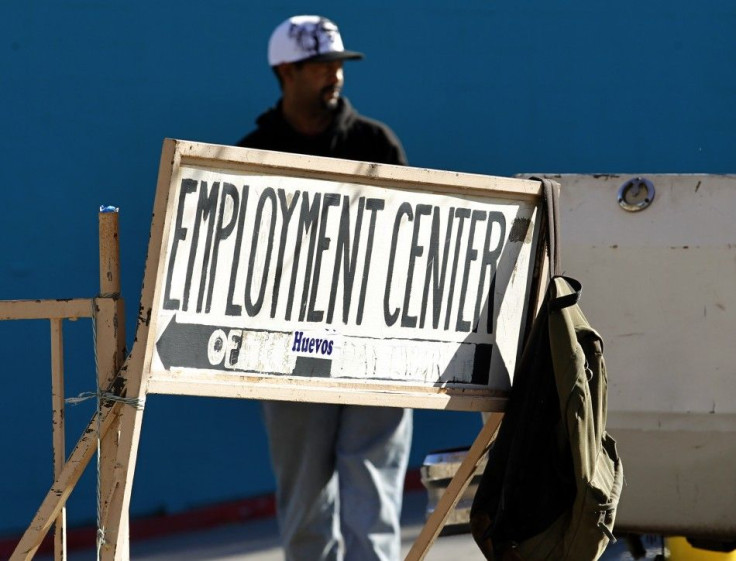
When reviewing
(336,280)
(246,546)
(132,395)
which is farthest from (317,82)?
(246,546)

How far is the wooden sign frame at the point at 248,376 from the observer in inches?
122

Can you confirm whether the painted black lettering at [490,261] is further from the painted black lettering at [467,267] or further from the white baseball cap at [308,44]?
the white baseball cap at [308,44]

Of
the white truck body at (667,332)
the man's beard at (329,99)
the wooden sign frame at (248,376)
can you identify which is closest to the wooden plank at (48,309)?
the wooden sign frame at (248,376)

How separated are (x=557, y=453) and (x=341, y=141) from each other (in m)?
1.36

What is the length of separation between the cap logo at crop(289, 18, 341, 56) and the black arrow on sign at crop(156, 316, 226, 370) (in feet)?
4.53

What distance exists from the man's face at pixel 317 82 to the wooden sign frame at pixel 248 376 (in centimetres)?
102

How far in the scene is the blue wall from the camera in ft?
19.7

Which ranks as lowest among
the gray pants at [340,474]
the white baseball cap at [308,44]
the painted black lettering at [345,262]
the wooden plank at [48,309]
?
the gray pants at [340,474]

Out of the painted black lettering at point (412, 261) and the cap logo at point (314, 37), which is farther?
the cap logo at point (314, 37)

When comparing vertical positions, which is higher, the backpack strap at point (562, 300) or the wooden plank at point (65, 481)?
the backpack strap at point (562, 300)

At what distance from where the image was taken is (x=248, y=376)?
3199 millimetres

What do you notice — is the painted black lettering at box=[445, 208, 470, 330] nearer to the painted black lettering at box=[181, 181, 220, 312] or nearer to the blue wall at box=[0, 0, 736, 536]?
the painted black lettering at box=[181, 181, 220, 312]

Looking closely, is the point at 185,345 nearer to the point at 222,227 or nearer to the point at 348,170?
the point at 222,227

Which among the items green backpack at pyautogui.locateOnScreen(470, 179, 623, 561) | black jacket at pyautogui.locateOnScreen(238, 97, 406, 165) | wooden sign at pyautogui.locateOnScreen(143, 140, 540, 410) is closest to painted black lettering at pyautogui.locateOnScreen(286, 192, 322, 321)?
wooden sign at pyautogui.locateOnScreen(143, 140, 540, 410)
